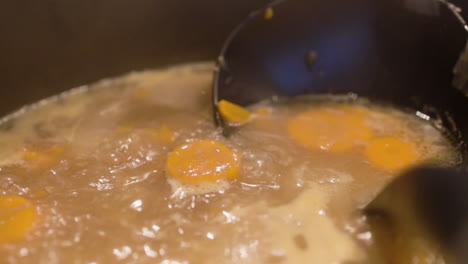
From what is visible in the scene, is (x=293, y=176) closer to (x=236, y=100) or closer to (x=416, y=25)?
(x=236, y=100)

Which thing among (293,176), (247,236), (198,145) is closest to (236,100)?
(198,145)

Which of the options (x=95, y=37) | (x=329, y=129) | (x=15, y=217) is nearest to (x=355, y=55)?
(x=329, y=129)

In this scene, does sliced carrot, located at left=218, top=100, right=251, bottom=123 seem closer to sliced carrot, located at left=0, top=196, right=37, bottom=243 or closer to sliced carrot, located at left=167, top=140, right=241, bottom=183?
sliced carrot, located at left=167, top=140, right=241, bottom=183

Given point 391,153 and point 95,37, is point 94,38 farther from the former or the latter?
point 391,153

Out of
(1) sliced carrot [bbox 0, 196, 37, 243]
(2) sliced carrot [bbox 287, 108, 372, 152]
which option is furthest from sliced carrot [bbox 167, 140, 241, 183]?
(1) sliced carrot [bbox 0, 196, 37, 243]

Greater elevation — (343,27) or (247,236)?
(343,27)
